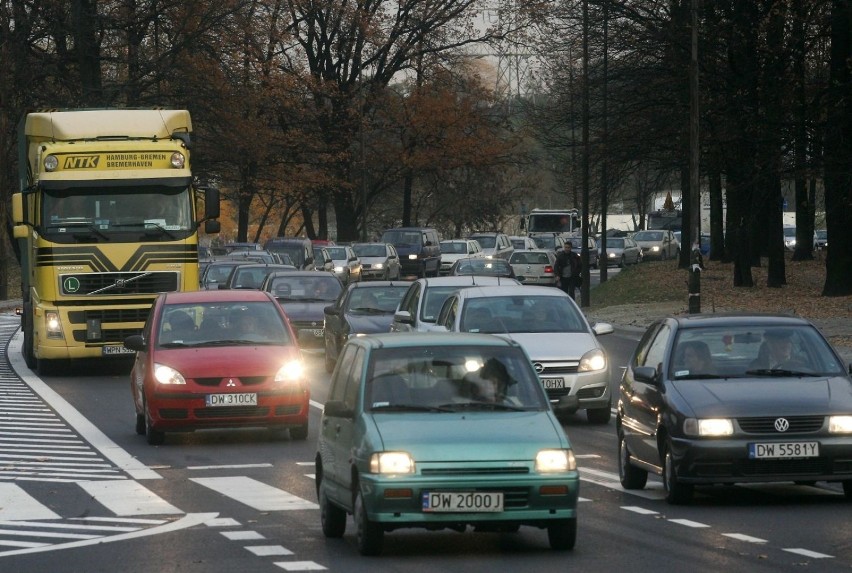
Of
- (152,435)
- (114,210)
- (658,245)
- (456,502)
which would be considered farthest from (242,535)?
(658,245)

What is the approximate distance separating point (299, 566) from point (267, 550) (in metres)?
0.75

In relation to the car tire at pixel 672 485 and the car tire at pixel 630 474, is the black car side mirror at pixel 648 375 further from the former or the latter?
the car tire at pixel 630 474

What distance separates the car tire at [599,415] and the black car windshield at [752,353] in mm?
5894

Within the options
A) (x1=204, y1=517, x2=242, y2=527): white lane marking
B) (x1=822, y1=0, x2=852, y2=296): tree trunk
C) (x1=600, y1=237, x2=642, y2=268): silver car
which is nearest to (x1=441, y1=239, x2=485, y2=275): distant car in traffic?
(x1=600, y1=237, x2=642, y2=268): silver car

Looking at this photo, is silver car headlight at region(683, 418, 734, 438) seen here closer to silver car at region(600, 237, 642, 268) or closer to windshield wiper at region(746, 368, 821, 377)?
windshield wiper at region(746, 368, 821, 377)

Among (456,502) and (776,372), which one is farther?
(776,372)

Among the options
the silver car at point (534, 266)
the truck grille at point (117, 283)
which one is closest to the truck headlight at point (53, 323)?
the truck grille at point (117, 283)

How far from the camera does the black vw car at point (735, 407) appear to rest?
1205 cm

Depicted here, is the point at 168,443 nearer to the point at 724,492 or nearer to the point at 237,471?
the point at 237,471

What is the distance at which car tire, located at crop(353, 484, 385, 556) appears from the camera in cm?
984

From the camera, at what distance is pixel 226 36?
5603 cm

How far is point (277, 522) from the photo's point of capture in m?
11.8

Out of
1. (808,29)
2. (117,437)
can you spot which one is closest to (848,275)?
(808,29)

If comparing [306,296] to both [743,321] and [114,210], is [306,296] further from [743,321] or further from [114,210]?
[743,321]
